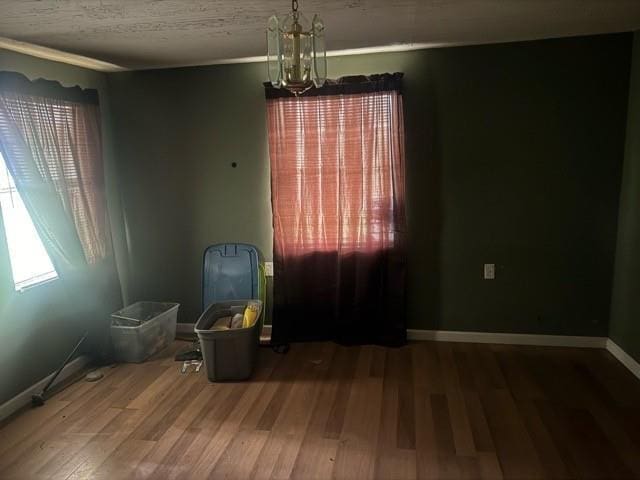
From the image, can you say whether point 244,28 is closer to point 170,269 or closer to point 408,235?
point 408,235

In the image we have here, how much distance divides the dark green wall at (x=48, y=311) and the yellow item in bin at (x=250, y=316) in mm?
1108

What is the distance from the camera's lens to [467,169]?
11.1ft

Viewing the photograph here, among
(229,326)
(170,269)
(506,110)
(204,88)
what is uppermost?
(204,88)

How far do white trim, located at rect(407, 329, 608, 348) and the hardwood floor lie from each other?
8 centimetres

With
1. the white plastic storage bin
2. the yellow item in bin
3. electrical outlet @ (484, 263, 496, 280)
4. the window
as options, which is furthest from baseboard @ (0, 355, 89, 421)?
electrical outlet @ (484, 263, 496, 280)

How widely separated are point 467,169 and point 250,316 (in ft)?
6.05

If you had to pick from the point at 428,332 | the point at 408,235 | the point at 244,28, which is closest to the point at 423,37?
the point at 244,28

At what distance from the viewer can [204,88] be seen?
11.9ft

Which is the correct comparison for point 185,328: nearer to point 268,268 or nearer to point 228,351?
point 268,268

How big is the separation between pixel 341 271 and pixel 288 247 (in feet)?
1.46

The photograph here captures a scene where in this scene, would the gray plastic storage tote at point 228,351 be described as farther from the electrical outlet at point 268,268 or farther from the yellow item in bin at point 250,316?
the electrical outlet at point 268,268

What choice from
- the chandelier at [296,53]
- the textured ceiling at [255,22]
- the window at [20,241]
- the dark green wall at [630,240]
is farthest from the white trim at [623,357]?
the window at [20,241]

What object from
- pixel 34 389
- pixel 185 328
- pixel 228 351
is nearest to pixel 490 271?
pixel 228 351

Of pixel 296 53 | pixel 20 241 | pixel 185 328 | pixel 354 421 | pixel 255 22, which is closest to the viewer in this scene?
pixel 296 53
